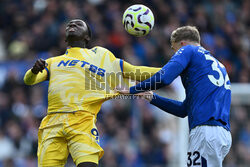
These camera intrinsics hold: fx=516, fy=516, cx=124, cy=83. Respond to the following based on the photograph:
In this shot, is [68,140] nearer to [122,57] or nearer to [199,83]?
A: [199,83]

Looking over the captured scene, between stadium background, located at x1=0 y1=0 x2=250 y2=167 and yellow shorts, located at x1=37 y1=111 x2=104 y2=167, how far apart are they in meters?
4.36

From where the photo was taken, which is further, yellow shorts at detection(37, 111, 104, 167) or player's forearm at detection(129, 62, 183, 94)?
yellow shorts at detection(37, 111, 104, 167)

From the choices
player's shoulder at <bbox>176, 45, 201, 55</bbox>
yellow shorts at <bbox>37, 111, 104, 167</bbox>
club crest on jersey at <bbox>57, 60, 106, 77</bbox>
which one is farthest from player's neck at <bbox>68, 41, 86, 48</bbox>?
player's shoulder at <bbox>176, 45, 201, 55</bbox>

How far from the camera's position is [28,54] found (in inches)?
505

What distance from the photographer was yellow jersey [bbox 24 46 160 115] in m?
6.41

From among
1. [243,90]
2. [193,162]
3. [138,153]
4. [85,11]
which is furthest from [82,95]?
[85,11]

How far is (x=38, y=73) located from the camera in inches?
257

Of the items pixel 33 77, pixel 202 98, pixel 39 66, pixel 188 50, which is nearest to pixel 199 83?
pixel 202 98

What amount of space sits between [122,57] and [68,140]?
21.2 ft

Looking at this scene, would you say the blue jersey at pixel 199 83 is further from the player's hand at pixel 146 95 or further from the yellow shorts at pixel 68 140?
the yellow shorts at pixel 68 140

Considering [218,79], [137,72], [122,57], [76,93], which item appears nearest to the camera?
[218,79]

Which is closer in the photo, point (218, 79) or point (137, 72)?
point (218, 79)

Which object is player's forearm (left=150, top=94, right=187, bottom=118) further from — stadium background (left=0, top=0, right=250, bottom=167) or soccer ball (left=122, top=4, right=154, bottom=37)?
stadium background (left=0, top=0, right=250, bottom=167)

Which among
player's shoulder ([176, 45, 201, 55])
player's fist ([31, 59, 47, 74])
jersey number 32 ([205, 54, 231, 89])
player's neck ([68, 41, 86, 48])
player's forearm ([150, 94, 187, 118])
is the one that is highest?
player's neck ([68, 41, 86, 48])
